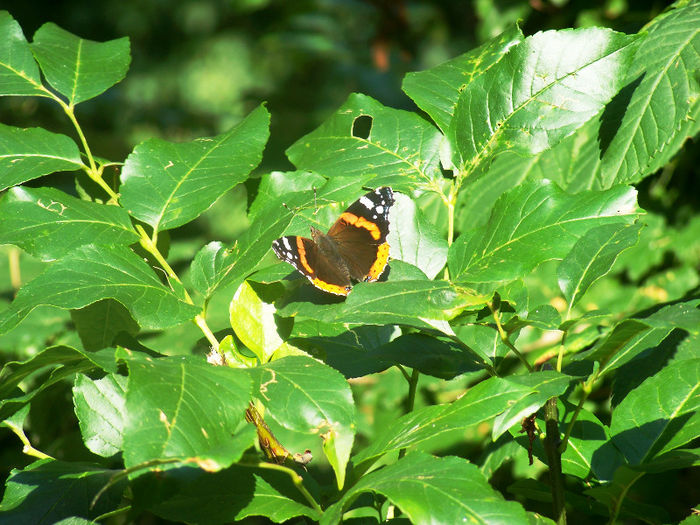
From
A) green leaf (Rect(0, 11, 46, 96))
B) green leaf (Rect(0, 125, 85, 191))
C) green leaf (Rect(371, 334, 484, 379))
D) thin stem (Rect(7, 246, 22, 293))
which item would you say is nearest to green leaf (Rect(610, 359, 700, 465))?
green leaf (Rect(371, 334, 484, 379))

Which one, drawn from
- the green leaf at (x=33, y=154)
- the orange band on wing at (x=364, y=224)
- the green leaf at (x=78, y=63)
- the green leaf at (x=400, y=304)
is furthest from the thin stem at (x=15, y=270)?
the green leaf at (x=400, y=304)

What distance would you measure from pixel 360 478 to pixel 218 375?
197 millimetres

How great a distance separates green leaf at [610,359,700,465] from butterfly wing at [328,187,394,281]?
337mm

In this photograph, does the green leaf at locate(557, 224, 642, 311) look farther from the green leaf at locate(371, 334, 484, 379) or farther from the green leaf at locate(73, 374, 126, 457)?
the green leaf at locate(73, 374, 126, 457)

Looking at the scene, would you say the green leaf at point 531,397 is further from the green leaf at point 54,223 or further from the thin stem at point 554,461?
the green leaf at point 54,223

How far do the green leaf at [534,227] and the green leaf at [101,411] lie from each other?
405 millimetres

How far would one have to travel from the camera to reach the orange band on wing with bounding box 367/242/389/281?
934 millimetres

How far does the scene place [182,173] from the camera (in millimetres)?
923

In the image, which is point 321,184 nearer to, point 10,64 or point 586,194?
point 586,194

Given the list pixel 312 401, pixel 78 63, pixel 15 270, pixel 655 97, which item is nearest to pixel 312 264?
pixel 312 401

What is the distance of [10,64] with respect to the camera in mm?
1008

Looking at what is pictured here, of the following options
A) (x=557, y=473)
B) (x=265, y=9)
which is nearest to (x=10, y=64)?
(x=557, y=473)

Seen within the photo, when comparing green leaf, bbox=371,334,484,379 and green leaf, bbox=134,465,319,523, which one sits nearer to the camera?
green leaf, bbox=134,465,319,523

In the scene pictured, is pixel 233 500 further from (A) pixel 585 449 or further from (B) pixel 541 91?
(B) pixel 541 91
